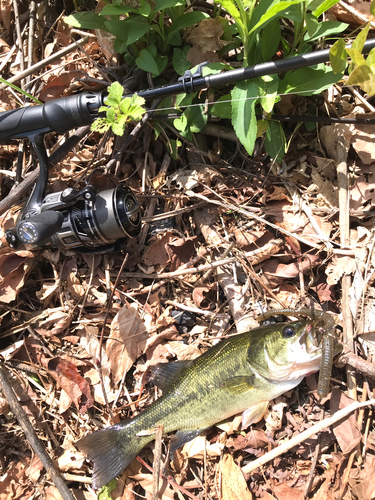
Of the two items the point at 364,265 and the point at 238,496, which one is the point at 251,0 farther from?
the point at 238,496

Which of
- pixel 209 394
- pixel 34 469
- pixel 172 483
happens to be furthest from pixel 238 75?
pixel 34 469

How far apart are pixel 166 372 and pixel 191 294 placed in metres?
0.72

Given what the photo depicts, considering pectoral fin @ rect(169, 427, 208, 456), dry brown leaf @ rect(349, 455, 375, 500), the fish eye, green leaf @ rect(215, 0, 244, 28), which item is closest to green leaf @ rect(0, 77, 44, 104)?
green leaf @ rect(215, 0, 244, 28)

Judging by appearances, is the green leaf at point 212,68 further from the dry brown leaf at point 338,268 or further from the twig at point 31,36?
the twig at point 31,36

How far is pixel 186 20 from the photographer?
9.99 ft

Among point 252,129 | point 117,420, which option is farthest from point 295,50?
point 117,420

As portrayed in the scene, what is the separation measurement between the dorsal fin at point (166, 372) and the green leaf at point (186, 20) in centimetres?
264

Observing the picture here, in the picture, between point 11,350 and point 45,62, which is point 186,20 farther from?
point 11,350

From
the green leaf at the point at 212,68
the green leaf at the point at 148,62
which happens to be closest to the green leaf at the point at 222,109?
the green leaf at the point at 212,68

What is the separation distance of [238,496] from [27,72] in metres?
4.07

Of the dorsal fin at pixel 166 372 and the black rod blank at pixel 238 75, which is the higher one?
the black rod blank at pixel 238 75

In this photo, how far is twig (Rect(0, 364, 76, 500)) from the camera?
3.33 meters

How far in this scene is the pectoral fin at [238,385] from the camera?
3100mm

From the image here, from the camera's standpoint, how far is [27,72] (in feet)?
11.9
